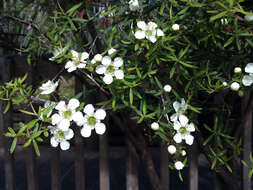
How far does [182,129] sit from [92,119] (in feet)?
1.15

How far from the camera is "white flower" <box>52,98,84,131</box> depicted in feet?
2.94

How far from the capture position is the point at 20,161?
→ 3861 millimetres

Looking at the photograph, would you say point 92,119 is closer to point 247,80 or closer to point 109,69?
point 109,69

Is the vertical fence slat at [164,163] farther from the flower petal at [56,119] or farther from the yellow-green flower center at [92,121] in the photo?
the flower petal at [56,119]

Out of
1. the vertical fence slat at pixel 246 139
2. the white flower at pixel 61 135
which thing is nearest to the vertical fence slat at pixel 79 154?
the white flower at pixel 61 135

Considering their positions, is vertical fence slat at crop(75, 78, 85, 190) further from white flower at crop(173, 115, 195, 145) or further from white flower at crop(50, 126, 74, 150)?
white flower at crop(173, 115, 195, 145)

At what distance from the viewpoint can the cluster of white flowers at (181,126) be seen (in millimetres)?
981

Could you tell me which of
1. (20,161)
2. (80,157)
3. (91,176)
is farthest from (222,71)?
(20,161)

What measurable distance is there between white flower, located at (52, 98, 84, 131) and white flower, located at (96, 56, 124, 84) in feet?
0.48

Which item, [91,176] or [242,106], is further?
[91,176]

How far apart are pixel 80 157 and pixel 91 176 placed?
4.96 ft

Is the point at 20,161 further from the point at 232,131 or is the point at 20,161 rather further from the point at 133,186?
the point at 232,131

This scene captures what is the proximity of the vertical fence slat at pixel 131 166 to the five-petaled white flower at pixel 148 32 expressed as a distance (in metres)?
0.89

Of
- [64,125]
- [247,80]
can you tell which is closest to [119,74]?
[64,125]
